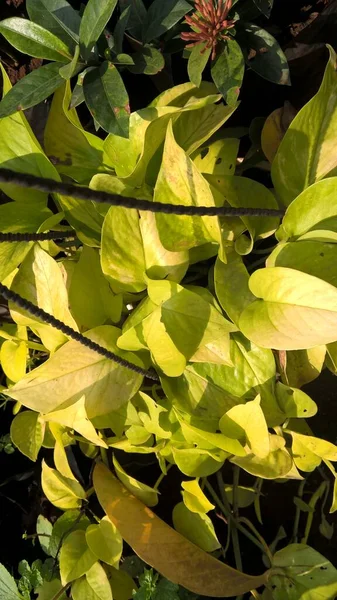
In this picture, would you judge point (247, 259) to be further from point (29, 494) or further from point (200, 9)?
point (29, 494)

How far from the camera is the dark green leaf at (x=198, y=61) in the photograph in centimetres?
72

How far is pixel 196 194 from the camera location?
648 mm

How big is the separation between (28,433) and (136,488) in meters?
0.22

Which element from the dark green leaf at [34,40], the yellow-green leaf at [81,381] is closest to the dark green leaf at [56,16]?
the dark green leaf at [34,40]

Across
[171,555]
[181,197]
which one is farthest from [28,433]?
[181,197]

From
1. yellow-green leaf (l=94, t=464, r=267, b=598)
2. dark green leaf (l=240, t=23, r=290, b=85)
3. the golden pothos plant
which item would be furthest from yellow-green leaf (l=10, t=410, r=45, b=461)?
dark green leaf (l=240, t=23, r=290, b=85)

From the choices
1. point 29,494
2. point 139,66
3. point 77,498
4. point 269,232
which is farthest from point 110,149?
point 29,494

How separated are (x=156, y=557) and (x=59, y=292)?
462mm

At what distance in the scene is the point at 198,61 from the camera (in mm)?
728

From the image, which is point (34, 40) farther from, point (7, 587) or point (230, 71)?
point (7, 587)

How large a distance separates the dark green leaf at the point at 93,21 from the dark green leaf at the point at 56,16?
0.07 m

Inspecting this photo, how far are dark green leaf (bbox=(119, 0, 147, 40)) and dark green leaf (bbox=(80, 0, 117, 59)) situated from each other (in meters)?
0.11

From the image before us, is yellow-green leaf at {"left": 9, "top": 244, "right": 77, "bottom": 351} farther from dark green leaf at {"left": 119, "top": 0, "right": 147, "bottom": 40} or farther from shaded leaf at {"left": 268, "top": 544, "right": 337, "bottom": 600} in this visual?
shaded leaf at {"left": 268, "top": 544, "right": 337, "bottom": 600}

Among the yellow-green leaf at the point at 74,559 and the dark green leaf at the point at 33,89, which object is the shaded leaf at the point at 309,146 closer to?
the dark green leaf at the point at 33,89
